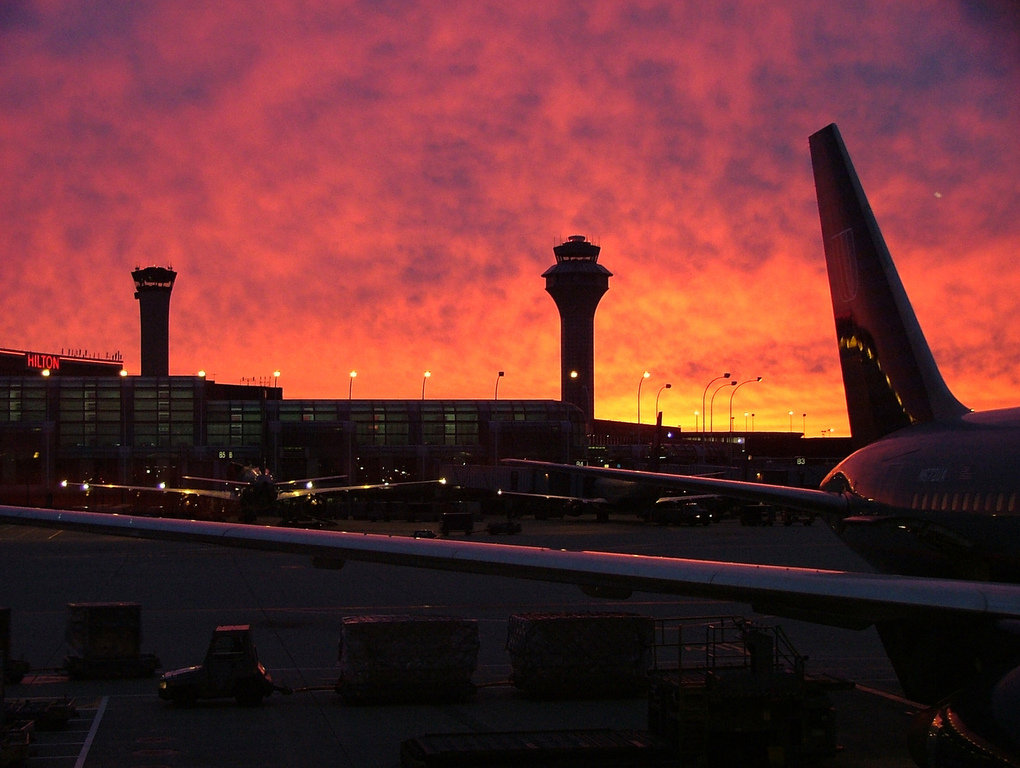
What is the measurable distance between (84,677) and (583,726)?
10.6 meters

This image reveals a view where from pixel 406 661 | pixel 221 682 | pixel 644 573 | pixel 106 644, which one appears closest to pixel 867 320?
pixel 406 661

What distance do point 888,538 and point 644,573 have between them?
10.8 metres

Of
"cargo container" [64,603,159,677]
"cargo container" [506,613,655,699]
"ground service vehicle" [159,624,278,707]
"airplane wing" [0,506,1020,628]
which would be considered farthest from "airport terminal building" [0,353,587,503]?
"airplane wing" [0,506,1020,628]

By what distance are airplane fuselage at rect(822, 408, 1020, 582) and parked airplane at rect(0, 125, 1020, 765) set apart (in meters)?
0.03

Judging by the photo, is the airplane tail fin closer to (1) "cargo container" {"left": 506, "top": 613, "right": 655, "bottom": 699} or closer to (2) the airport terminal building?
→ (1) "cargo container" {"left": 506, "top": 613, "right": 655, "bottom": 699}

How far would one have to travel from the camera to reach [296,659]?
24.6 m

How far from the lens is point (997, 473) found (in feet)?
60.7

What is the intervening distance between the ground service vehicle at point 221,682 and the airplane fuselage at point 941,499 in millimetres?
11901

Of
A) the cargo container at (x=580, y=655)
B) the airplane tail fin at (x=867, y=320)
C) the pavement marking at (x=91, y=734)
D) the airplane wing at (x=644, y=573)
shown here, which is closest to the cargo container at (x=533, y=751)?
the airplane wing at (x=644, y=573)

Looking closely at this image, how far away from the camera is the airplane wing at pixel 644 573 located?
11.1 metres

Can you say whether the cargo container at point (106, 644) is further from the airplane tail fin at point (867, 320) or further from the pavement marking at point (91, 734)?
the airplane tail fin at point (867, 320)

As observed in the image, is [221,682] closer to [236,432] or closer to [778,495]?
[778,495]

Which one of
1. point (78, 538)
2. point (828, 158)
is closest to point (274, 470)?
point (78, 538)

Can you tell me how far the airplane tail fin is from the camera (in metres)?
24.8
